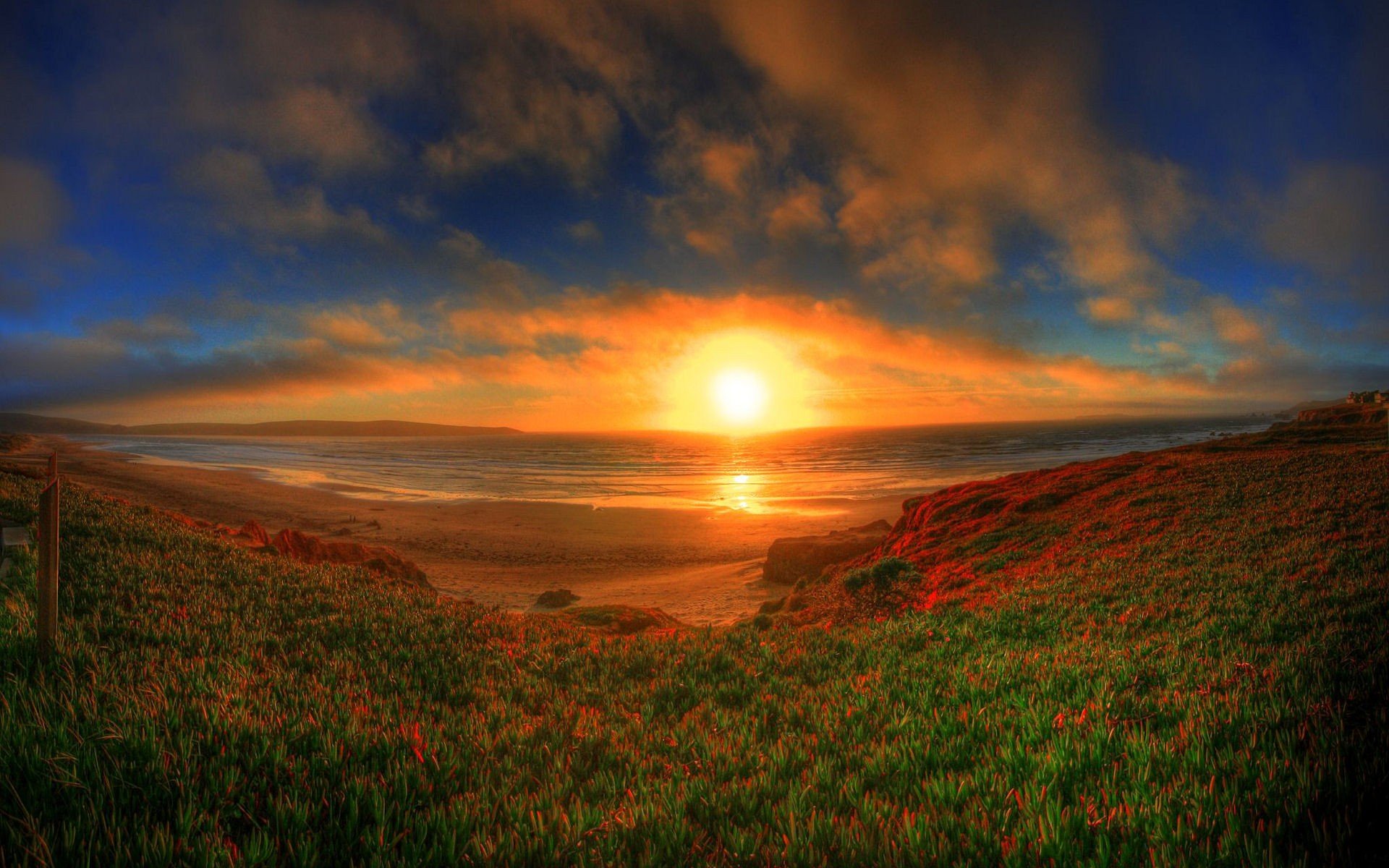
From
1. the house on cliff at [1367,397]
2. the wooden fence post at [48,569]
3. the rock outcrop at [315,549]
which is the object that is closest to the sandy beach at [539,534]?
the rock outcrop at [315,549]

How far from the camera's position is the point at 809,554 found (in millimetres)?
21641

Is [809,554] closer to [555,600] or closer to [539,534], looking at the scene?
[555,600]

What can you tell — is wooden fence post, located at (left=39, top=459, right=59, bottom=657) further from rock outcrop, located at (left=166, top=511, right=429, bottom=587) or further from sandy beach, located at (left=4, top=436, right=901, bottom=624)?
sandy beach, located at (left=4, top=436, right=901, bottom=624)

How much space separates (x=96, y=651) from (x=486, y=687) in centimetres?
366

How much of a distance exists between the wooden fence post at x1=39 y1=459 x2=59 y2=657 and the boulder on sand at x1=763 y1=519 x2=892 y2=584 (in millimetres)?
19038

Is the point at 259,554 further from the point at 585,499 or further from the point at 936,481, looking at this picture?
the point at 936,481

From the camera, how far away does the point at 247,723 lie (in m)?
3.71

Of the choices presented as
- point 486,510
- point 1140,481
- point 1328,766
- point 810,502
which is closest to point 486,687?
point 1328,766

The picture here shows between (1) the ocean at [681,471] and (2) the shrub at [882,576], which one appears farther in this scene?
(1) the ocean at [681,471]

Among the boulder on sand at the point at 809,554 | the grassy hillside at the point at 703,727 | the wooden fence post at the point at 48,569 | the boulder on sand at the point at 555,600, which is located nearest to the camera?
the grassy hillside at the point at 703,727

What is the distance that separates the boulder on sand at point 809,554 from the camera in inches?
837

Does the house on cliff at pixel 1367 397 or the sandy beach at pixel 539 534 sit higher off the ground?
the house on cliff at pixel 1367 397

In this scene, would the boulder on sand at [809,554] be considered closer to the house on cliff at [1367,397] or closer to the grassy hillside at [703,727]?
the grassy hillside at [703,727]

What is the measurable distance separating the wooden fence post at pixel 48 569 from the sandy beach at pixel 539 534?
44.9ft
